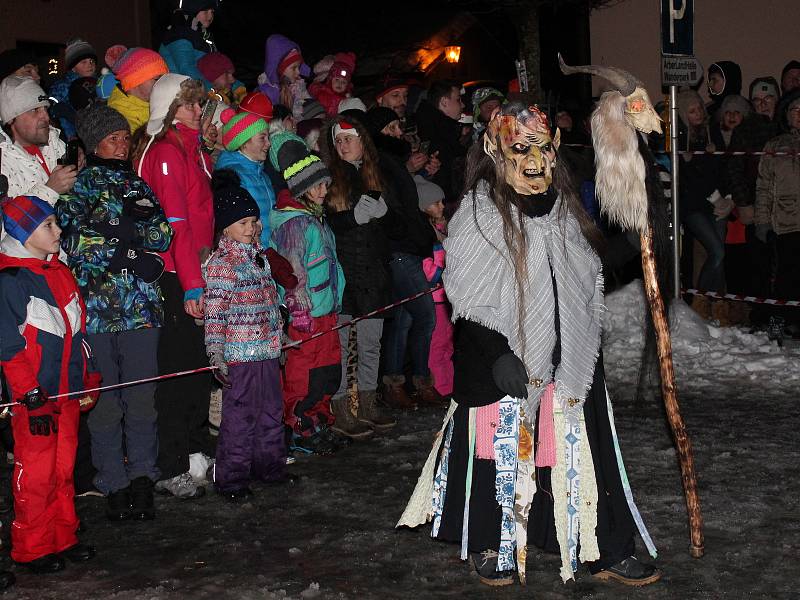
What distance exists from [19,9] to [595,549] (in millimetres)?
13117

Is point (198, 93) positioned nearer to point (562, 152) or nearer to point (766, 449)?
point (562, 152)

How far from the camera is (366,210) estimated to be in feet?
26.1

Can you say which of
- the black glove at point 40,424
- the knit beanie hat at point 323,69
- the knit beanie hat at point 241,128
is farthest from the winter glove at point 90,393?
the knit beanie hat at point 323,69

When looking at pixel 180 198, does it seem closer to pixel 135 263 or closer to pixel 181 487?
pixel 135 263

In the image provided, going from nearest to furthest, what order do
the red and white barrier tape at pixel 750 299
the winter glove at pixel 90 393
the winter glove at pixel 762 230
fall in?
the winter glove at pixel 90 393, the red and white barrier tape at pixel 750 299, the winter glove at pixel 762 230

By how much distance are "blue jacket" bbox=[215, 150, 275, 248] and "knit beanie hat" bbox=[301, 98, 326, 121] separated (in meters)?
2.38

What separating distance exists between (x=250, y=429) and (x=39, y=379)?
5.11ft

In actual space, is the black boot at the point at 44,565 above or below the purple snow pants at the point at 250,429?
below

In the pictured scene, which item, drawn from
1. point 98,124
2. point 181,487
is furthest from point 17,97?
point 181,487

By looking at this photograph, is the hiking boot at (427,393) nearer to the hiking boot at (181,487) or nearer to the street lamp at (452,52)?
the hiking boot at (181,487)

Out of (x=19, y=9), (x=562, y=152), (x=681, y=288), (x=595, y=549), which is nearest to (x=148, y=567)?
(x=595, y=549)

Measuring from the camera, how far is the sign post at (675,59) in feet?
37.8

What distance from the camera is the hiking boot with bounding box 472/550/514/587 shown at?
5.10m

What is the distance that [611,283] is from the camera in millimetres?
12922
